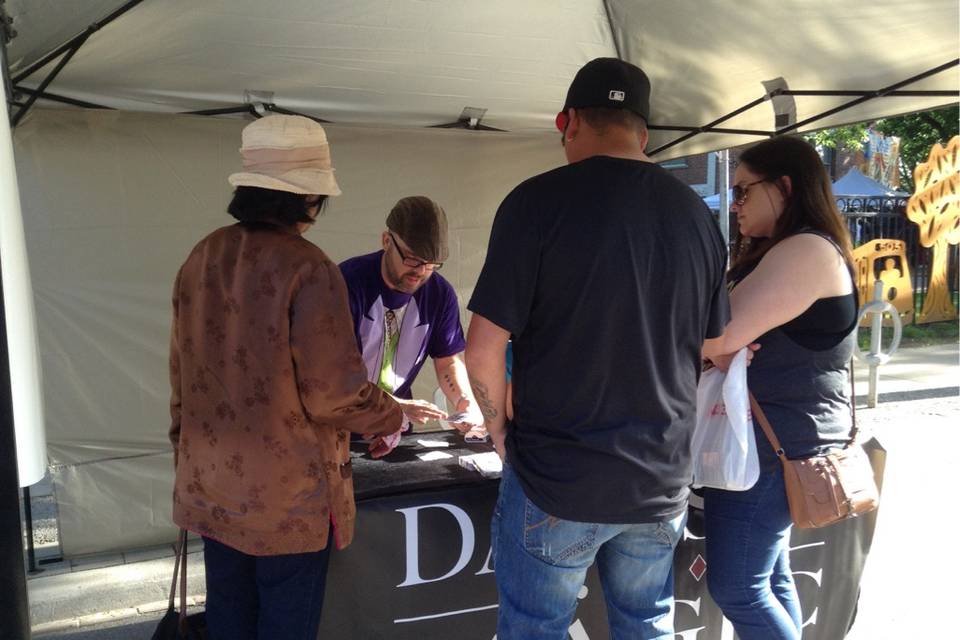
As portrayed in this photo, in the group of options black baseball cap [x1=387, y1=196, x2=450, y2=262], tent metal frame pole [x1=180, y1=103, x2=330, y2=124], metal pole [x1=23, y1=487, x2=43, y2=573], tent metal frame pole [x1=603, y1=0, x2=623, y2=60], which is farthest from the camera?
tent metal frame pole [x1=180, y1=103, x2=330, y2=124]

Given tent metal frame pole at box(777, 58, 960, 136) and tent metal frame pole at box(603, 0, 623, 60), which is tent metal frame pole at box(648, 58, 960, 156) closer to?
tent metal frame pole at box(777, 58, 960, 136)

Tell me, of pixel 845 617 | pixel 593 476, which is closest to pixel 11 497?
pixel 593 476

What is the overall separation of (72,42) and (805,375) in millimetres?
2642

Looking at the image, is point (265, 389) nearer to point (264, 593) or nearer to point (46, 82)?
point (264, 593)

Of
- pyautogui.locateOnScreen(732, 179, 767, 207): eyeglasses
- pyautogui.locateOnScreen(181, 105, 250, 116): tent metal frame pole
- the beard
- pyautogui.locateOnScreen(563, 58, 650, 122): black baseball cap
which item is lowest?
the beard

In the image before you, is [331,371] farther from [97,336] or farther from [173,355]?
[97,336]

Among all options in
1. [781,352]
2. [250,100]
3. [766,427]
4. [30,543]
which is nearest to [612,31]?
[250,100]

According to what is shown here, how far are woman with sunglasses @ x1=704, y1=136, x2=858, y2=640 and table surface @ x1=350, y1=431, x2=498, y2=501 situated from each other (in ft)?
2.14

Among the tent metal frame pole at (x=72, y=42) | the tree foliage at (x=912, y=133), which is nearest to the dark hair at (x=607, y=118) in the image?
the tent metal frame pole at (x=72, y=42)

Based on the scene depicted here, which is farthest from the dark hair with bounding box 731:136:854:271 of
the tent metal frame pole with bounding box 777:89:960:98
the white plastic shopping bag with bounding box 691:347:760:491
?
the tent metal frame pole with bounding box 777:89:960:98

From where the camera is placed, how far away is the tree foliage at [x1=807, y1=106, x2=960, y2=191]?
11.9m

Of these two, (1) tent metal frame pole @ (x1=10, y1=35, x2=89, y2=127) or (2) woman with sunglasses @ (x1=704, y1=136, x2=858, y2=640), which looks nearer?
(2) woman with sunglasses @ (x1=704, y1=136, x2=858, y2=640)

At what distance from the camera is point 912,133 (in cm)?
1305

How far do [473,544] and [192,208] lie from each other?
2326 mm
